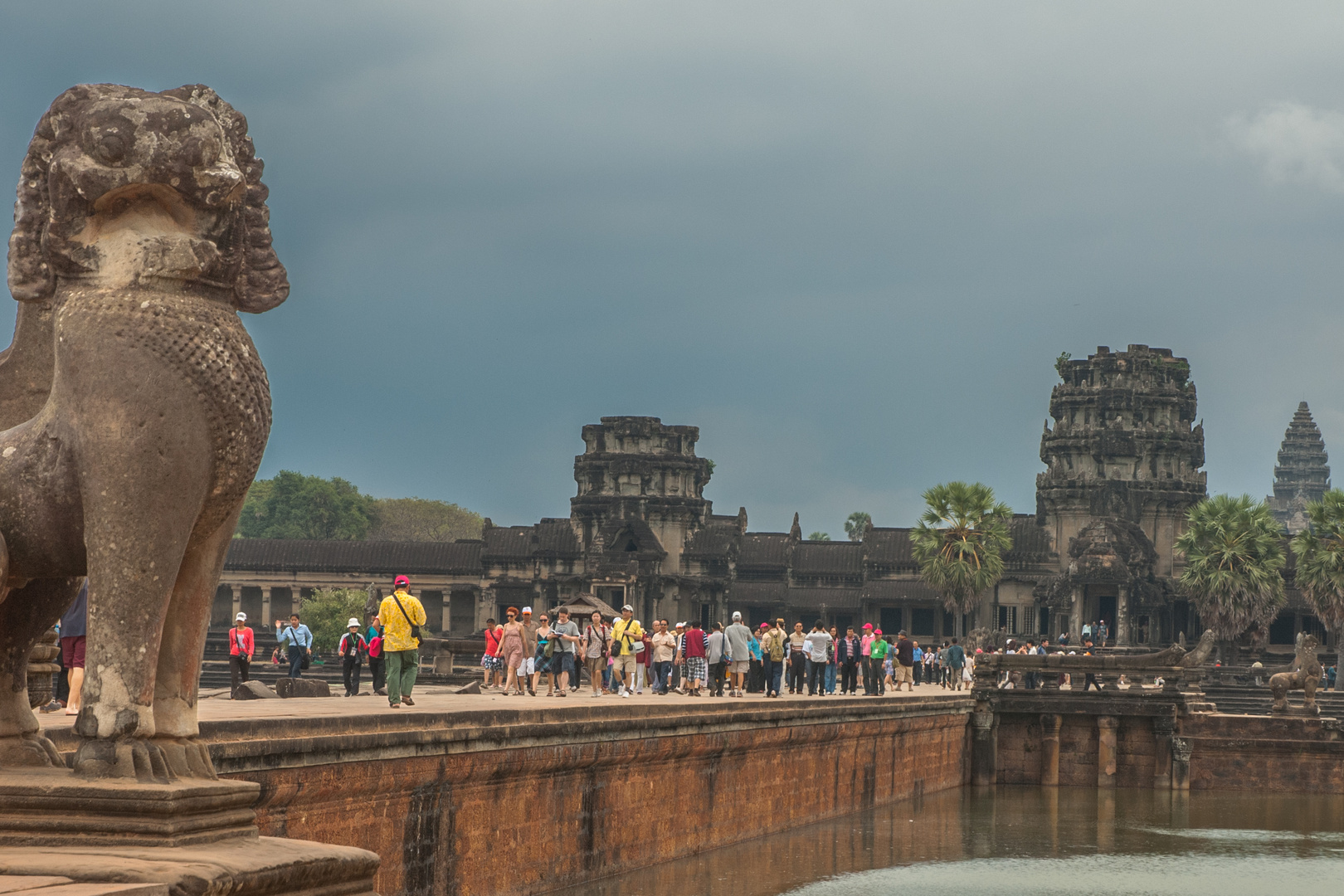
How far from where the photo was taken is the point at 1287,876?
23.0 metres

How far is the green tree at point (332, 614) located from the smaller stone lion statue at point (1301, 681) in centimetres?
3318

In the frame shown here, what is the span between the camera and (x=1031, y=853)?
24.8m

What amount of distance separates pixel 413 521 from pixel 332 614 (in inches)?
1737

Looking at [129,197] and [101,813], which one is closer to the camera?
[101,813]

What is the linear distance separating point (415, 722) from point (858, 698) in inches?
571

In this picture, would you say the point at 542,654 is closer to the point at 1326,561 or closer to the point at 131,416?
the point at 131,416

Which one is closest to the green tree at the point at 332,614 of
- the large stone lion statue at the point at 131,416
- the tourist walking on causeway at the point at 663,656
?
the tourist walking on causeway at the point at 663,656

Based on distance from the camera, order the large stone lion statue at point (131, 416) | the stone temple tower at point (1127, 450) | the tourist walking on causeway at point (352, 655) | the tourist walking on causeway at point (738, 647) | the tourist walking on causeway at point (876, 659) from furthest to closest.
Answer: the stone temple tower at point (1127, 450) < the tourist walking on causeway at point (876, 659) < the tourist walking on causeway at point (738, 647) < the tourist walking on causeway at point (352, 655) < the large stone lion statue at point (131, 416)

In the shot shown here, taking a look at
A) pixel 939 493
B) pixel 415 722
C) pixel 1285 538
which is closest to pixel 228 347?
pixel 415 722

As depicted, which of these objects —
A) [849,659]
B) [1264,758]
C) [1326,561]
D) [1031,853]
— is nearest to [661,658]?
[849,659]

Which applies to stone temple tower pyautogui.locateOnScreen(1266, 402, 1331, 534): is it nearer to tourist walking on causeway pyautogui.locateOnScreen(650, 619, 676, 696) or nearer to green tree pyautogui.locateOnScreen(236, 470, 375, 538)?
green tree pyautogui.locateOnScreen(236, 470, 375, 538)

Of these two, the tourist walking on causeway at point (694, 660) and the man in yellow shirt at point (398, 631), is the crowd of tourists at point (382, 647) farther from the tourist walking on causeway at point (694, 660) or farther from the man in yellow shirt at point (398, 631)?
the tourist walking on causeway at point (694, 660)

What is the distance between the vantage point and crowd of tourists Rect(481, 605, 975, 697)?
76.7 ft

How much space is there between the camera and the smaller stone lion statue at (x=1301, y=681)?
38.6 metres
